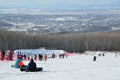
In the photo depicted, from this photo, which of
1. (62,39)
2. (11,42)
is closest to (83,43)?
(62,39)

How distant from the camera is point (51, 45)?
9938 centimetres

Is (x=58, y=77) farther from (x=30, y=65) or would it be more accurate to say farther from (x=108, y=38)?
(x=108, y=38)

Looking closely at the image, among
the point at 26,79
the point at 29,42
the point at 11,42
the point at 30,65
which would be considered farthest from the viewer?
the point at 29,42

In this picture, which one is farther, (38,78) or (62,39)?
(62,39)

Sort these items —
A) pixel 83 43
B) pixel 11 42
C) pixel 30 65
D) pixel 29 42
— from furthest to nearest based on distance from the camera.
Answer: pixel 83 43 < pixel 29 42 < pixel 11 42 < pixel 30 65

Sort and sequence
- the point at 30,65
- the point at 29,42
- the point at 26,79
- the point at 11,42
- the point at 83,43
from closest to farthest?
1. the point at 26,79
2. the point at 30,65
3. the point at 11,42
4. the point at 29,42
5. the point at 83,43

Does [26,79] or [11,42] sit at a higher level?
[26,79]

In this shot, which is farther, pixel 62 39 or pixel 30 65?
pixel 62 39

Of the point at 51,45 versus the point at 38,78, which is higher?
the point at 38,78

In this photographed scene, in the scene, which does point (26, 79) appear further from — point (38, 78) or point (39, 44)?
point (39, 44)

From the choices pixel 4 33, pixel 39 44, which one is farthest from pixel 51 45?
pixel 4 33

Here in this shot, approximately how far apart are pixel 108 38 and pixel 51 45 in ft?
54.5

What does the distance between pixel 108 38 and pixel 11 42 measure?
28.4 meters

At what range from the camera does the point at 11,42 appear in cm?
9019
